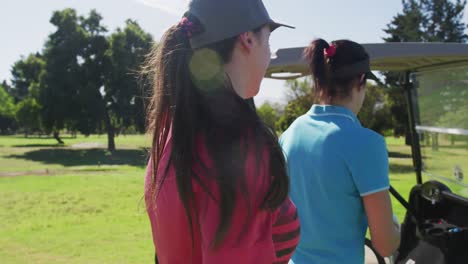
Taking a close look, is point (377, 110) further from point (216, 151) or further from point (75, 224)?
point (216, 151)

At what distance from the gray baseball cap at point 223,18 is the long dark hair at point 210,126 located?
0.06ft

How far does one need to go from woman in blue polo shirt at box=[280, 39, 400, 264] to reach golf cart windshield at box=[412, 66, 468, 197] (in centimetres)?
157

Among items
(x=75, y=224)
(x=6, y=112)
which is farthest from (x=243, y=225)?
(x=6, y=112)

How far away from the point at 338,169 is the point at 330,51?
524mm

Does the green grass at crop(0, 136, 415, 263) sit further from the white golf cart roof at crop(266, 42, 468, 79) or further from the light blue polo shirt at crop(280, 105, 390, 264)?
the white golf cart roof at crop(266, 42, 468, 79)

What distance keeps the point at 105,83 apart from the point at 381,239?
149 ft

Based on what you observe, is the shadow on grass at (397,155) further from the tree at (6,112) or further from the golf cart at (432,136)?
the tree at (6,112)

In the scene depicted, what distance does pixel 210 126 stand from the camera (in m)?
1.05

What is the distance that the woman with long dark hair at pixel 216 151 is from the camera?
99cm

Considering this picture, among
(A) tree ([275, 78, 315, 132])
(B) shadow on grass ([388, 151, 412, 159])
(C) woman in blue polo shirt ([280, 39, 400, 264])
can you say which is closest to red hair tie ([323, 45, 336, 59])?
(C) woman in blue polo shirt ([280, 39, 400, 264])

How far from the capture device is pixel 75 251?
6.16 metres

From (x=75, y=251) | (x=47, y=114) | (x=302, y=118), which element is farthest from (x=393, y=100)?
(x=302, y=118)

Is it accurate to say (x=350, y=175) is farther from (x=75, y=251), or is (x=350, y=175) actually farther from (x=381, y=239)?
(x=75, y=251)

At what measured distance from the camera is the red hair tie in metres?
1.99
